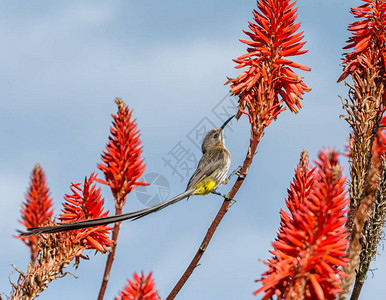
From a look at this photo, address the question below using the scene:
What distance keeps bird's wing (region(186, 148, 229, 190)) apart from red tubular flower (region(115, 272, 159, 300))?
4676mm

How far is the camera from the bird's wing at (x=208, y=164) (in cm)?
795

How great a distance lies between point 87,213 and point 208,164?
158 inches

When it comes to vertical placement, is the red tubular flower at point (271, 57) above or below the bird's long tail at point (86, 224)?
above

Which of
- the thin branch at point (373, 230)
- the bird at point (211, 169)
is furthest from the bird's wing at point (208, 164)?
the thin branch at point (373, 230)

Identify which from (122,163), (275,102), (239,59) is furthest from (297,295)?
(239,59)

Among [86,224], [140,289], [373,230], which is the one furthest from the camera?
[373,230]

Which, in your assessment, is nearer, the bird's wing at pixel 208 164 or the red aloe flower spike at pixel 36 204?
the red aloe flower spike at pixel 36 204

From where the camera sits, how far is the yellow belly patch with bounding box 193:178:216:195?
26.3ft

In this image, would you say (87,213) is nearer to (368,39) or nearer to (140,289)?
(140,289)

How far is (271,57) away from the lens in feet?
16.6

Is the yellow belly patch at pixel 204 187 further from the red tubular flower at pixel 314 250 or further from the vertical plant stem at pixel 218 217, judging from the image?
the red tubular flower at pixel 314 250

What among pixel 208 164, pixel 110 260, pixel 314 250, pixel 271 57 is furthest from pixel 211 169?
pixel 314 250

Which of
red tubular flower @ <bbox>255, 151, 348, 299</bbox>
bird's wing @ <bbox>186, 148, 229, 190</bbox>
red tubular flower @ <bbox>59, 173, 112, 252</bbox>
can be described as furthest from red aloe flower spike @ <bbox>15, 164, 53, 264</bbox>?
bird's wing @ <bbox>186, 148, 229, 190</bbox>

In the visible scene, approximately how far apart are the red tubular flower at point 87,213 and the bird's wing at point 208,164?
2.98 metres
